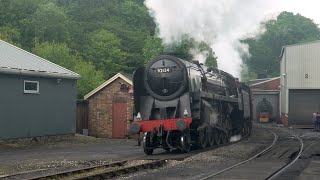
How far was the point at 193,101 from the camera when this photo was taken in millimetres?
17688

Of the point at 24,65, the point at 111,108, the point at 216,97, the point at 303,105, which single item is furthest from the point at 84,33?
the point at 216,97

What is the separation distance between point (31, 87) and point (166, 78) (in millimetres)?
8088

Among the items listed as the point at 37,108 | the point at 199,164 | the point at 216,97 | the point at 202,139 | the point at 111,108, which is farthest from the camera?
the point at 111,108

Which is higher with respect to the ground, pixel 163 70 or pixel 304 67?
pixel 304 67

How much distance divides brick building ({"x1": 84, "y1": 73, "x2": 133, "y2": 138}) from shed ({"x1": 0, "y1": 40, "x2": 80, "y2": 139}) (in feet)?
10.3

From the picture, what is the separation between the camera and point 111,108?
2906 cm

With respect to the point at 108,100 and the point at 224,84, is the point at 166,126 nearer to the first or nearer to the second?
the point at 224,84

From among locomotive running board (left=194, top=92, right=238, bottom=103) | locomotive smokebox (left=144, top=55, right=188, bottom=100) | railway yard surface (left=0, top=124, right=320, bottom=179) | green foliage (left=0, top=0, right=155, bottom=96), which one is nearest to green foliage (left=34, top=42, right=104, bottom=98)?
green foliage (left=0, top=0, right=155, bottom=96)

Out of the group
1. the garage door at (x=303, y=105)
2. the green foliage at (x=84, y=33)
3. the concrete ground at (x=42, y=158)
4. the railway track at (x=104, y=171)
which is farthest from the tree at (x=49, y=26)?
the railway track at (x=104, y=171)

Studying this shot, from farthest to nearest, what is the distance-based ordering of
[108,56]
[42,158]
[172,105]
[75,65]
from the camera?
1. [108,56]
2. [75,65]
3. [172,105]
4. [42,158]

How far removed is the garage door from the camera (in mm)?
43562

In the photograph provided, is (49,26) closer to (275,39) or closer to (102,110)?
(102,110)

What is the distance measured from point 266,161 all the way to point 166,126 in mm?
3638

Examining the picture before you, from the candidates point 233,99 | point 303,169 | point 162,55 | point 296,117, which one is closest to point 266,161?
point 303,169
